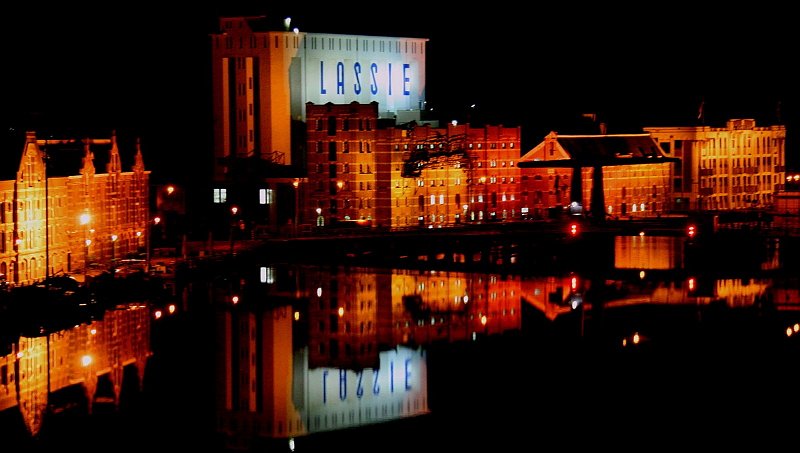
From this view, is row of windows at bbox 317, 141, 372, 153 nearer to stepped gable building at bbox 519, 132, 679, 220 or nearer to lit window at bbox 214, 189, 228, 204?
lit window at bbox 214, 189, 228, 204

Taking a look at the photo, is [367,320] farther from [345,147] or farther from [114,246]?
[345,147]

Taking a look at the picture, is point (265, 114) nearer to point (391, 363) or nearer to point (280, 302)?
point (280, 302)

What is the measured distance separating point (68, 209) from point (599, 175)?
22.6 m

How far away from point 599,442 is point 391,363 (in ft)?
22.7

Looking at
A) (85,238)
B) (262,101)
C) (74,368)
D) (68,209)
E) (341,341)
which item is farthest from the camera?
(262,101)

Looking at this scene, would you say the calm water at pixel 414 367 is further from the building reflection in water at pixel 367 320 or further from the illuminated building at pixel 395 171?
the illuminated building at pixel 395 171

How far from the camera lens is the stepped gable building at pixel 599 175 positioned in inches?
2291

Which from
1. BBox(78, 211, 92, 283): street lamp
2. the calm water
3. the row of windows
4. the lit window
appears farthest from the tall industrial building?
BBox(78, 211, 92, 283): street lamp

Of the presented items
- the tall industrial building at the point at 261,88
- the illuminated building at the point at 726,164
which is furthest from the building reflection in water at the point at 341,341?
the illuminated building at the point at 726,164

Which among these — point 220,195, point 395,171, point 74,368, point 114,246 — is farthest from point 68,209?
point 395,171

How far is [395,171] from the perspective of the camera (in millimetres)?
53500

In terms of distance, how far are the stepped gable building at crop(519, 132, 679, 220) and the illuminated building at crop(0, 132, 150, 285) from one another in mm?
16637

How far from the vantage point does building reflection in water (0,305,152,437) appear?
27312 millimetres

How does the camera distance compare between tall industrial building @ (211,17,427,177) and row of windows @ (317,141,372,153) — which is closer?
row of windows @ (317,141,372,153)
